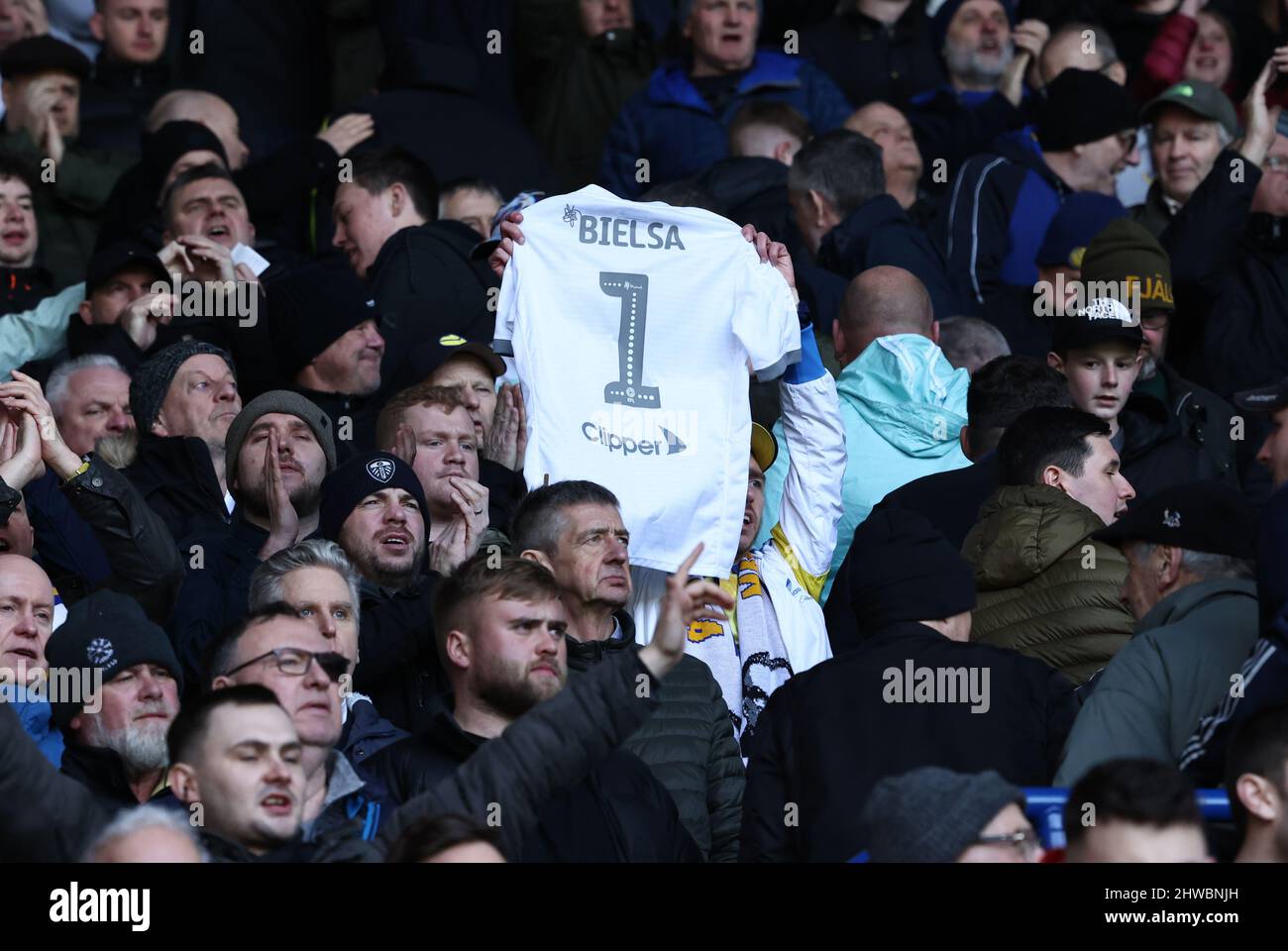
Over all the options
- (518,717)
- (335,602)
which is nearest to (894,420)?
(335,602)

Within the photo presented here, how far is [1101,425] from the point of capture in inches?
372

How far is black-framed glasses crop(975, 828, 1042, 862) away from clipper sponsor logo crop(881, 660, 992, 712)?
1221 mm

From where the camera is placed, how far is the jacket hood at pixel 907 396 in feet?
33.6

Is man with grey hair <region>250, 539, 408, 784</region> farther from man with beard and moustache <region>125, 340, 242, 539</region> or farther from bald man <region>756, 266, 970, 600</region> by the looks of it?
bald man <region>756, 266, 970, 600</region>

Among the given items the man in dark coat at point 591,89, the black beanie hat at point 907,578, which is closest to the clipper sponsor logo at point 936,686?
the black beanie hat at point 907,578

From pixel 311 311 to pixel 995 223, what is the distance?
11.9 feet

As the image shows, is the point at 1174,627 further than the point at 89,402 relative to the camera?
No

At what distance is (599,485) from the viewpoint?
890cm

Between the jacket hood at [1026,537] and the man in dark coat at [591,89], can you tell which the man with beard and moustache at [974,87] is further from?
the jacket hood at [1026,537]

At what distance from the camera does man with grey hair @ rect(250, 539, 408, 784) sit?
805cm

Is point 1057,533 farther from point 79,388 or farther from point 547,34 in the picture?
point 547,34

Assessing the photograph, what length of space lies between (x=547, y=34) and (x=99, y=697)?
8542 mm

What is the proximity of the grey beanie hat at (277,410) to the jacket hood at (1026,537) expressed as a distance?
2.54 meters

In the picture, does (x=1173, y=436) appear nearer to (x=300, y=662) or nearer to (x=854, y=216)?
(x=854, y=216)
